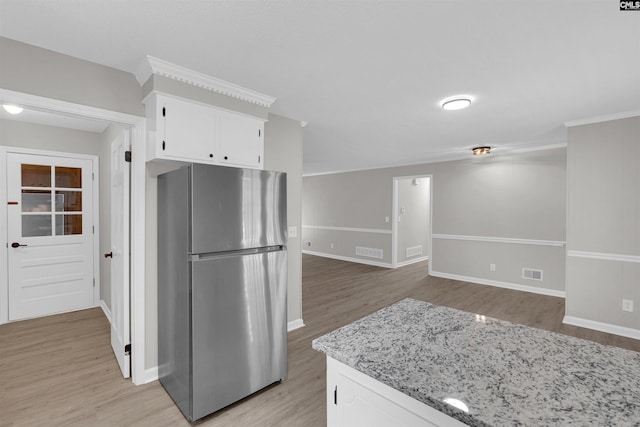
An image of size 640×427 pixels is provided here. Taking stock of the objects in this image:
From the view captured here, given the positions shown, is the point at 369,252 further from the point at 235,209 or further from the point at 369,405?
the point at 369,405

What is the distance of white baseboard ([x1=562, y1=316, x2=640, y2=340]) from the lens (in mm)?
3209

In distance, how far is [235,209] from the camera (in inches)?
81.8

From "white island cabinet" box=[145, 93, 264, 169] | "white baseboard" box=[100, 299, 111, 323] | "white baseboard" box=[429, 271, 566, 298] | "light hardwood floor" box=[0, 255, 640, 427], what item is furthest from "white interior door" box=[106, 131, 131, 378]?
"white baseboard" box=[429, 271, 566, 298]

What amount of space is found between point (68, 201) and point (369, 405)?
4641mm

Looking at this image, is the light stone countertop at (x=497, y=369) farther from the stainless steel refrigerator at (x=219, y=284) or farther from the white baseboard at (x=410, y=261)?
the white baseboard at (x=410, y=261)

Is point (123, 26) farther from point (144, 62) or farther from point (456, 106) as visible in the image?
point (456, 106)

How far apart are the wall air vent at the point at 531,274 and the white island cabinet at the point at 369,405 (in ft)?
17.6

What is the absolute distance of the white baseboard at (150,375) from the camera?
2.33 m

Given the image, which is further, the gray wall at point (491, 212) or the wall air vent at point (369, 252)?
the wall air vent at point (369, 252)

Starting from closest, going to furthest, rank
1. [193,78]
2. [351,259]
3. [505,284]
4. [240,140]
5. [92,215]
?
[193,78]
[240,140]
[92,215]
[505,284]
[351,259]

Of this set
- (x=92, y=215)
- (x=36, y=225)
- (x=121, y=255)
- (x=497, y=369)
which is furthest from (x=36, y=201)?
(x=497, y=369)

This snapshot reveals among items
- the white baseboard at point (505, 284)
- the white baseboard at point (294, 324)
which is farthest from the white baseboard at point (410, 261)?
the white baseboard at point (294, 324)

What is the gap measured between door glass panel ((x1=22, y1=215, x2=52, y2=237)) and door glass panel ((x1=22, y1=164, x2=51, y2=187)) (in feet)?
1.34

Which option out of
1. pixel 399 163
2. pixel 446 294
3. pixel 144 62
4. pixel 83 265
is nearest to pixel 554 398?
pixel 144 62
